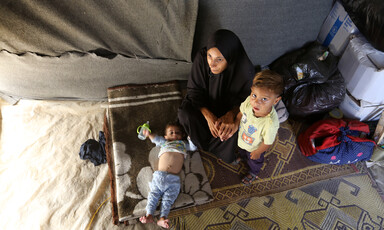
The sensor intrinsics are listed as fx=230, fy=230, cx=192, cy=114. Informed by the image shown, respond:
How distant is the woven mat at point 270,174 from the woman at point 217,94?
0.14 metres

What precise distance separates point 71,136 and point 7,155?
0.51 m

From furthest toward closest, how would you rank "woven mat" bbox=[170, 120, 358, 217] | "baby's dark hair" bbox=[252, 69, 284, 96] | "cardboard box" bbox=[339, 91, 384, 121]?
"cardboard box" bbox=[339, 91, 384, 121]
"woven mat" bbox=[170, 120, 358, 217]
"baby's dark hair" bbox=[252, 69, 284, 96]

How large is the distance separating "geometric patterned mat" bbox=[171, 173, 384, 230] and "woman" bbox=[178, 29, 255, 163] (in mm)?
418

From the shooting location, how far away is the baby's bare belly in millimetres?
1735

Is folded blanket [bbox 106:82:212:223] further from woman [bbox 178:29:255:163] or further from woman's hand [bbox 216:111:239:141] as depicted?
woman's hand [bbox 216:111:239:141]

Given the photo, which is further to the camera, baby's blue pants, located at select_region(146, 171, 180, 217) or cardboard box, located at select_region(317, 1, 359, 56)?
cardboard box, located at select_region(317, 1, 359, 56)

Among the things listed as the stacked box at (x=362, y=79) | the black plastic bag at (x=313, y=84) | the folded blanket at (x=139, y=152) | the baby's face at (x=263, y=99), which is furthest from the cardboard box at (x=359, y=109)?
the folded blanket at (x=139, y=152)

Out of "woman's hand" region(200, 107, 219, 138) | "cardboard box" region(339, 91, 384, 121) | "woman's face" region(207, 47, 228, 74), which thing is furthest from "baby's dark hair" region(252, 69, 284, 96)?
"cardboard box" region(339, 91, 384, 121)

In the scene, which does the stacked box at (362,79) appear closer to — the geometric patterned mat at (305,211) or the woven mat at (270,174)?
the woven mat at (270,174)

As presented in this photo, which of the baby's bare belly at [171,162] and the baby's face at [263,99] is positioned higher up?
the baby's face at [263,99]

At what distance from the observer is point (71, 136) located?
2010 mm

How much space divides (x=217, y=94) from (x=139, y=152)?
80 cm

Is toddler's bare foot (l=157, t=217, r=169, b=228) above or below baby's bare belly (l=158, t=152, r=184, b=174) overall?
below

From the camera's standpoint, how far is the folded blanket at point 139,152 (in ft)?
5.52
